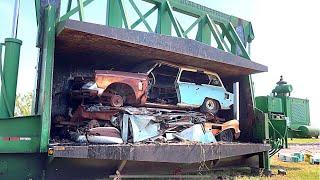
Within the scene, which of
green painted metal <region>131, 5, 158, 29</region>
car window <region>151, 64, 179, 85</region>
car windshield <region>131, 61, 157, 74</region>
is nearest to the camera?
car windshield <region>131, 61, 157, 74</region>

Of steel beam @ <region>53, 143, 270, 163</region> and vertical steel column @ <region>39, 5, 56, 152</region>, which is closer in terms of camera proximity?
steel beam @ <region>53, 143, 270, 163</region>

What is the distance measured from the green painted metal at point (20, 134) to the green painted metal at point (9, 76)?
0.70m

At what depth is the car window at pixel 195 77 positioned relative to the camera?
378 inches

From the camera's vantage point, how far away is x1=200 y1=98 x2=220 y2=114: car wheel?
9.11 m

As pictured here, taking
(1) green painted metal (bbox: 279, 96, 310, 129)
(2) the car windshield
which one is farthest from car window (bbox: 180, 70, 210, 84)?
(1) green painted metal (bbox: 279, 96, 310, 129)

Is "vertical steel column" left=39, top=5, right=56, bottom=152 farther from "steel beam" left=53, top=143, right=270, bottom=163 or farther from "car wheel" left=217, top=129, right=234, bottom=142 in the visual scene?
"car wheel" left=217, top=129, right=234, bottom=142

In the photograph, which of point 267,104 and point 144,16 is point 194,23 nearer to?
point 144,16

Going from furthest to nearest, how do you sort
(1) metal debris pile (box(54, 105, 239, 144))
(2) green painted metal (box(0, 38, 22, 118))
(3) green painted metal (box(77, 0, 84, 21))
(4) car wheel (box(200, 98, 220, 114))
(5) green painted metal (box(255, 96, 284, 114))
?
(5) green painted metal (box(255, 96, 284, 114)) < (4) car wheel (box(200, 98, 220, 114)) < (3) green painted metal (box(77, 0, 84, 21)) < (1) metal debris pile (box(54, 105, 239, 144)) < (2) green painted metal (box(0, 38, 22, 118))

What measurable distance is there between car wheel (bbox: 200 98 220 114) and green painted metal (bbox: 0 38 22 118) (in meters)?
5.06

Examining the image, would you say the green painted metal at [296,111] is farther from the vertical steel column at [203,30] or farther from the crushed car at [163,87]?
the vertical steel column at [203,30]

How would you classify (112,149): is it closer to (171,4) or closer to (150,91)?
(150,91)

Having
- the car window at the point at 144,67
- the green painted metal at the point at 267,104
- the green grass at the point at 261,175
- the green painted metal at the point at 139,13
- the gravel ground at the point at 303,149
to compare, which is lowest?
the gravel ground at the point at 303,149

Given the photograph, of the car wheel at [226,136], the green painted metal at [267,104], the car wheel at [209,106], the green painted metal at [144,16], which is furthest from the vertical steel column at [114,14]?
the green painted metal at [267,104]

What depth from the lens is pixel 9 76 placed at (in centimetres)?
654
